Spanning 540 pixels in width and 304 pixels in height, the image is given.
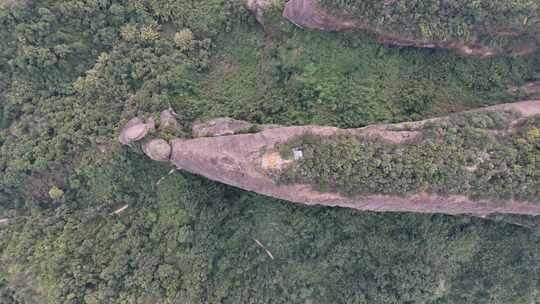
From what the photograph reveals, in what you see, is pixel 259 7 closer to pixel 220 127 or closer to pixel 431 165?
pixel 220 127

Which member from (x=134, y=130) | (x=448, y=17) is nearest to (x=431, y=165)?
(x=448, y=17)

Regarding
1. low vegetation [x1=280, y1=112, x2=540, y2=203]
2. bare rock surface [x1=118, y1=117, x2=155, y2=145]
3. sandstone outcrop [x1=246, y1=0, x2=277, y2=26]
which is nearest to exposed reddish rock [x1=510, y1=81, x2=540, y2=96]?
low vegetation [x1=280, y1=112, x2=540, y2=203]

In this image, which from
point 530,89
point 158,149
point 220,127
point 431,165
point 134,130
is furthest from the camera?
point 530,89

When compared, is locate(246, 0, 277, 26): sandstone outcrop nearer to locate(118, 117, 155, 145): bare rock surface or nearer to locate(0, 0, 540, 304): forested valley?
locate(0, 0, 540, 304): forested valley

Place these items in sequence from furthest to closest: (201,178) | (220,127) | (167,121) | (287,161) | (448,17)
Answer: (201,178) → (167,121) → (220,127) → (448,17) → (287,161)

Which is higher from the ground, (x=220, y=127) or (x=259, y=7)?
(x=259, y=7)

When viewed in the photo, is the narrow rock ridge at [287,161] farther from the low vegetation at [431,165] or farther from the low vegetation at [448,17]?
the low vegetation at [448,17]

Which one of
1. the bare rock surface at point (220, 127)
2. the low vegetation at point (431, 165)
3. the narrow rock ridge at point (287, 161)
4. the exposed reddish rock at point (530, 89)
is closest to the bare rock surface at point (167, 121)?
the bare rock surface at point (220, 127)
